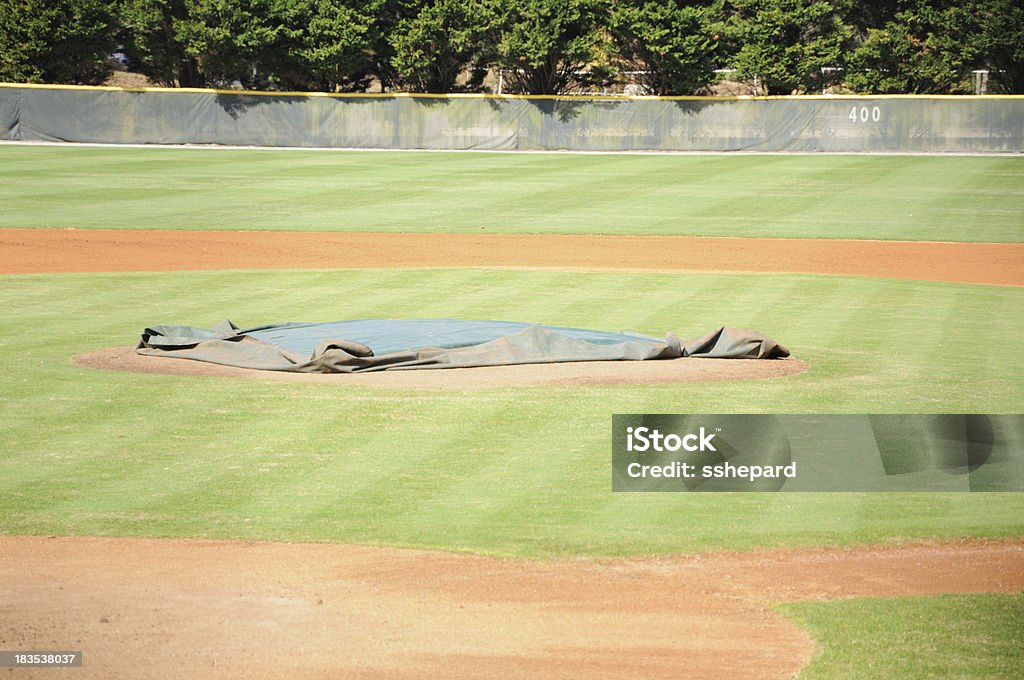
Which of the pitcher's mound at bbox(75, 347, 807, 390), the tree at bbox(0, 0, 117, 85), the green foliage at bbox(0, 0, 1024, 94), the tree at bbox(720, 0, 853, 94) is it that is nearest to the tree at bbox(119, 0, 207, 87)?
the green foliage at bbox(0, 0, 1024, 94)

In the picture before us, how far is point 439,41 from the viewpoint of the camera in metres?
51.8

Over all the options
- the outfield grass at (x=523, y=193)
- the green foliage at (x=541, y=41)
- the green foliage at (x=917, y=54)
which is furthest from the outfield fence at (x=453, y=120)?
the green foliage at (x=917, y=54)

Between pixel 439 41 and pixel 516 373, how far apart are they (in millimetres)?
42259

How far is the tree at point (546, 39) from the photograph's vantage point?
50844mm

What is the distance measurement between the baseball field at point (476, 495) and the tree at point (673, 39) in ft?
98.9

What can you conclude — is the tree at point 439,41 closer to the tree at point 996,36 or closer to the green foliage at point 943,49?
the green foliage at point 943,49

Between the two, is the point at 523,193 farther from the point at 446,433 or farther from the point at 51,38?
the point at 51,38

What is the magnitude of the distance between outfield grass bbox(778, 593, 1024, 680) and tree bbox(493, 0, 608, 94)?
46.1 metres

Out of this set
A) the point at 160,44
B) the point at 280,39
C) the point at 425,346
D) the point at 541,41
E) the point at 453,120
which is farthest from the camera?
the point at 160,44

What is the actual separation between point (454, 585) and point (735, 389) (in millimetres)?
5118

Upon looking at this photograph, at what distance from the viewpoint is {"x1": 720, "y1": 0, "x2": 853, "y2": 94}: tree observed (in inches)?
1967

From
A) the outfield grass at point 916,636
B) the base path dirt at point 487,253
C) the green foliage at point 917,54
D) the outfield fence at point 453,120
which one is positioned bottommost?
the base path dirt at point 487,253

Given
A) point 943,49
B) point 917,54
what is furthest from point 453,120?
point 943,49

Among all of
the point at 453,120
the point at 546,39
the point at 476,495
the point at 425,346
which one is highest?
the point at 546,39
